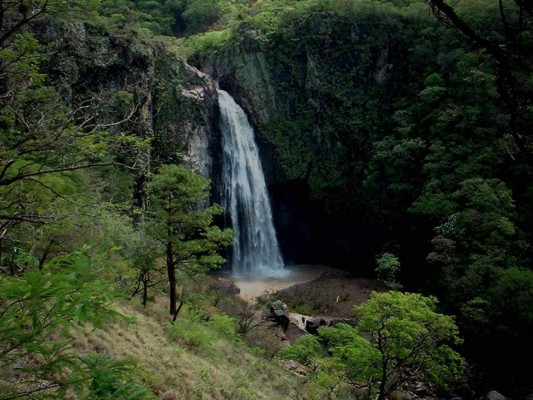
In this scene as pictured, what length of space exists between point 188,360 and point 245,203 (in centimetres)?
1802

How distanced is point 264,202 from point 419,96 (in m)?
12.8

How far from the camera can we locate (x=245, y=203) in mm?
27375

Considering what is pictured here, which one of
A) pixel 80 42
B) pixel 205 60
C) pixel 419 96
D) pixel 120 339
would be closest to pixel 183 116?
pixel 80 42

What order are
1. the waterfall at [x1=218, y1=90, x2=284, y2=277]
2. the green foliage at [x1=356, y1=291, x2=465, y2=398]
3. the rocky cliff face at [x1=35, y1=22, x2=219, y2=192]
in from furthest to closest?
the waterfall at [x1=218, y1=90, x2=284, y2=277]
the rocky cliff face at [x1=35, y1=22, x2=219, y2=192]
the green foliage at [x1=356, y1=291, x2=465, y2=398]

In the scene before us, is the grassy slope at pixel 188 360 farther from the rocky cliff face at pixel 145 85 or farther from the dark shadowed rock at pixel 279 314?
the rocky cliff face at pixel 145 85

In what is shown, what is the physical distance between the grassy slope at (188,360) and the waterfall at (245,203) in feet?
43.0

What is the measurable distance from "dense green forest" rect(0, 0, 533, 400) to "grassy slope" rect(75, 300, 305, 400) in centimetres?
10

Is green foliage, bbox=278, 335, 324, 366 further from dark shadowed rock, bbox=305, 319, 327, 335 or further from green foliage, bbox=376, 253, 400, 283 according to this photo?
green foliage, bbox=376, 253, 400, 283

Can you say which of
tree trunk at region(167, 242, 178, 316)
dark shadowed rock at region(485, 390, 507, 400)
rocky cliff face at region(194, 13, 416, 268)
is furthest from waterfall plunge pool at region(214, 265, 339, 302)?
dark shadowed rock at region(485, 390, 507, 400)

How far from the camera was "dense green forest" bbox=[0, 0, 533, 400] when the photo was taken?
355 cm

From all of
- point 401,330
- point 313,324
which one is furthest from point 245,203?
point 401,330

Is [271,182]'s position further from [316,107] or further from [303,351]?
[303,351]

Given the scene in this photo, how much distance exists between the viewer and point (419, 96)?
27875 mm

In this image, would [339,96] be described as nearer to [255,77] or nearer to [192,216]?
[255,77]
